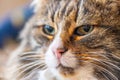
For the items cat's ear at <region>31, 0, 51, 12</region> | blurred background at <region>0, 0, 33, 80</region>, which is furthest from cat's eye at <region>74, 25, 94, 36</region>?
blurred background at <region>0, 0, 33, 80</region>

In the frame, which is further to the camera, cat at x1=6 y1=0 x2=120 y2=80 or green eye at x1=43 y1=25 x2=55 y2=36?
green eye at x1=43 y1=25 x2=55 y2=36

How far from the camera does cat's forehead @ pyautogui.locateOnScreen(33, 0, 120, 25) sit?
Answer: 105 centimetres

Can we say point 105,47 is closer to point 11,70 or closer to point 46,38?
point 46,38

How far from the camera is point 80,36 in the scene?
41.8 inches

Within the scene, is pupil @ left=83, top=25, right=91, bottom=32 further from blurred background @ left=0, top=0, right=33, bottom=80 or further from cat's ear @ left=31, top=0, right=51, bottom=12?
blurred background @ left=0, top=0, right=33, bottom=80

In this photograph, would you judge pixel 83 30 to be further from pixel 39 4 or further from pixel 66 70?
pixel 39 4

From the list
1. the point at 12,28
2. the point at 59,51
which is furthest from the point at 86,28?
the point at 12,28

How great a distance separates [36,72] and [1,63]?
0.44 m

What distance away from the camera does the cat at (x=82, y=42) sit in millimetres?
1018

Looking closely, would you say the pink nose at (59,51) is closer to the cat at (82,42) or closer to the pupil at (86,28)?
the cat at (82,42)

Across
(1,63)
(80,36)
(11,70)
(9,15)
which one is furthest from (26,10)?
(80,36)

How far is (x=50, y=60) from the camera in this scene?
1.06 meters

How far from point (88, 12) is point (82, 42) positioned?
0.36ft

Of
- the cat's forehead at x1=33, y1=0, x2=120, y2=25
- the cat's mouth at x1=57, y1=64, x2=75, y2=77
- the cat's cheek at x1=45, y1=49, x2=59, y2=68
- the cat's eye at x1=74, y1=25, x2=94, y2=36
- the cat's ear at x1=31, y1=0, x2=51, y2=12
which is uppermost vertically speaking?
the cat's ear at x1=31, y1=0, x2=51, y2=12
